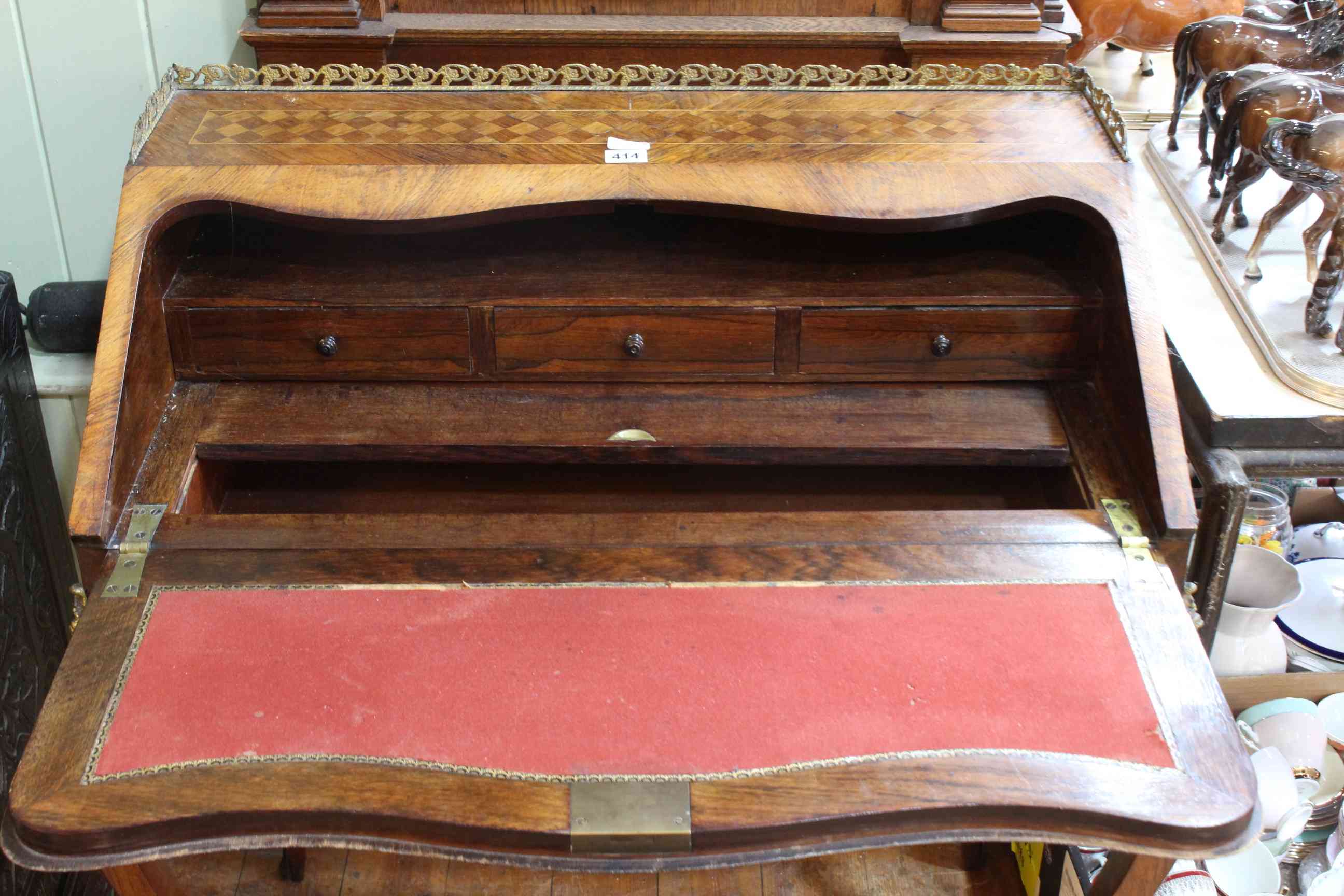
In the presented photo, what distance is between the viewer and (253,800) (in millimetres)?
1089

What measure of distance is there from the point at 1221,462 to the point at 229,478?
53.3 inches

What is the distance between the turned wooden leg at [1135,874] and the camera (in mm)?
1307

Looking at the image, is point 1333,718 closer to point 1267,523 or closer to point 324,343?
point 1267,523

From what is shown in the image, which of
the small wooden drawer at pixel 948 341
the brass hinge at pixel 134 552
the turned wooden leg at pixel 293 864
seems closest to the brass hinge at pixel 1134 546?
the small wooden drawer at pixel 948 341

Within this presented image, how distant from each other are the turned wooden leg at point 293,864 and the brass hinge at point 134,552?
0.80 metres

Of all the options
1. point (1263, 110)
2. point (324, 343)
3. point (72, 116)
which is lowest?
point (324, 343)

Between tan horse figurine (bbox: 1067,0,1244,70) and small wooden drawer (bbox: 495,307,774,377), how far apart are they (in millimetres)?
1354

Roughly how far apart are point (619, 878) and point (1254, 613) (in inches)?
42.6

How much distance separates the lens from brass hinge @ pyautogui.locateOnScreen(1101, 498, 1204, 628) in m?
1.30

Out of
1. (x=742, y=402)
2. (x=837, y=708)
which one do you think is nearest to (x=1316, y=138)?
(x=742, y=402)

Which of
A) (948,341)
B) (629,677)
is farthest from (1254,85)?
(629,677)

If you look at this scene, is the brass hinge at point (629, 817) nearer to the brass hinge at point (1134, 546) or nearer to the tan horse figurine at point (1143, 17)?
the brass hinge at point (1134, 546)

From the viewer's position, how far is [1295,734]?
1.83 m

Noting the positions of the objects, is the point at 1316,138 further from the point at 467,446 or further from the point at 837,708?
the point at 467,446
